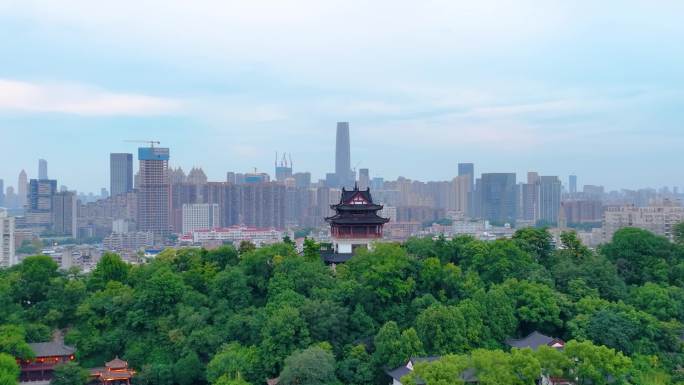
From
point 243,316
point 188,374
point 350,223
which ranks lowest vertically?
point 188,374

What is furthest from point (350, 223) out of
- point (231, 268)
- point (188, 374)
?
point (188, 374)

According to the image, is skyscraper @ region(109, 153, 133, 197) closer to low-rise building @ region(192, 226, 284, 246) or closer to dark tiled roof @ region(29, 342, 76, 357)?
low-rise building @ region(192, 226, 284, 246)

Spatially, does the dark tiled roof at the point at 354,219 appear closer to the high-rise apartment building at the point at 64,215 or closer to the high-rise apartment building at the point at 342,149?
the high-rise apartment building at the point at 64,215

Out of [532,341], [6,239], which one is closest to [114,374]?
[532,341]

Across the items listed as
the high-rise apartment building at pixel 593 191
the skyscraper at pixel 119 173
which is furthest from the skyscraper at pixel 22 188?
the high-rise apartment building at pixel 593 191

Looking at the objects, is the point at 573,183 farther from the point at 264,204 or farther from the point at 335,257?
the point at 335,257

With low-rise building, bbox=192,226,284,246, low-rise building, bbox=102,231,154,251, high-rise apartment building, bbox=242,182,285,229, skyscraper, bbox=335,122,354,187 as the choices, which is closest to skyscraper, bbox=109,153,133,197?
high-rise apartment building, bbox=242,182,285,229

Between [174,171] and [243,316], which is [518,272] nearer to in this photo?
[243,316]
